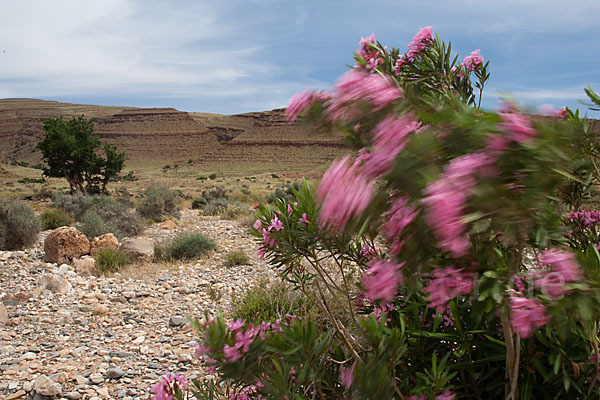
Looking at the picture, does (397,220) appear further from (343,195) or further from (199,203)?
(199,203)

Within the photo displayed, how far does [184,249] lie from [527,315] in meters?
8.52

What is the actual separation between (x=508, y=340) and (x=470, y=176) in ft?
2.62

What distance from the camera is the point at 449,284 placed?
979 millimetres

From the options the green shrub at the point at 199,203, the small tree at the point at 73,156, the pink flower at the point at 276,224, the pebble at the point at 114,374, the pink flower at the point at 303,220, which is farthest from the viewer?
the small tree at the point at 73,156

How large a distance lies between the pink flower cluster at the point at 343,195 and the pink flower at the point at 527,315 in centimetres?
41

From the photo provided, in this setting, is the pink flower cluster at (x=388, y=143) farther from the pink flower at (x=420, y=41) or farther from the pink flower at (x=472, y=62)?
the pink flower at (x=472, y=62)

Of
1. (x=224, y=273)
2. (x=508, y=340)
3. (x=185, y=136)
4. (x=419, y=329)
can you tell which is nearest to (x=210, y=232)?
(x=224, y=273)

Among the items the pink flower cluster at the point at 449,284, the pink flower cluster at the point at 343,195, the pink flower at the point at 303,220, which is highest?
the pink flower cluster at the point at 343,195

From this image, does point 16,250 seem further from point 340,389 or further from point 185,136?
point 185,136

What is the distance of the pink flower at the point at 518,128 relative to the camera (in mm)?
750

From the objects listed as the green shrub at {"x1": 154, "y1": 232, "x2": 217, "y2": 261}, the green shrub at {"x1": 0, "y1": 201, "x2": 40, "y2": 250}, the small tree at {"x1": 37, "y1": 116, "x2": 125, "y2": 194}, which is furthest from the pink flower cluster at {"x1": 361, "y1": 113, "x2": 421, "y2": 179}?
the small tree at {"x1": 37, "y1": 116, "x2": 125, "y2": 194}

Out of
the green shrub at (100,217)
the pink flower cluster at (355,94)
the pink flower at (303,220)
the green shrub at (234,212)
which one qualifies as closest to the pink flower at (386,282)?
the pink flower cluster at (355,94)

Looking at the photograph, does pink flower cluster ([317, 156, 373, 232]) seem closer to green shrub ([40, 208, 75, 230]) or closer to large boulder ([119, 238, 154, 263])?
large boulder ([119, 238, 154, 263])

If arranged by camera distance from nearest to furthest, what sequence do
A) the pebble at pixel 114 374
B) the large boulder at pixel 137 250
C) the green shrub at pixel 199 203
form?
the pebble at pixel 114 374, the large boulder at pixel 137 250, the green shrub at pixel 199 203
